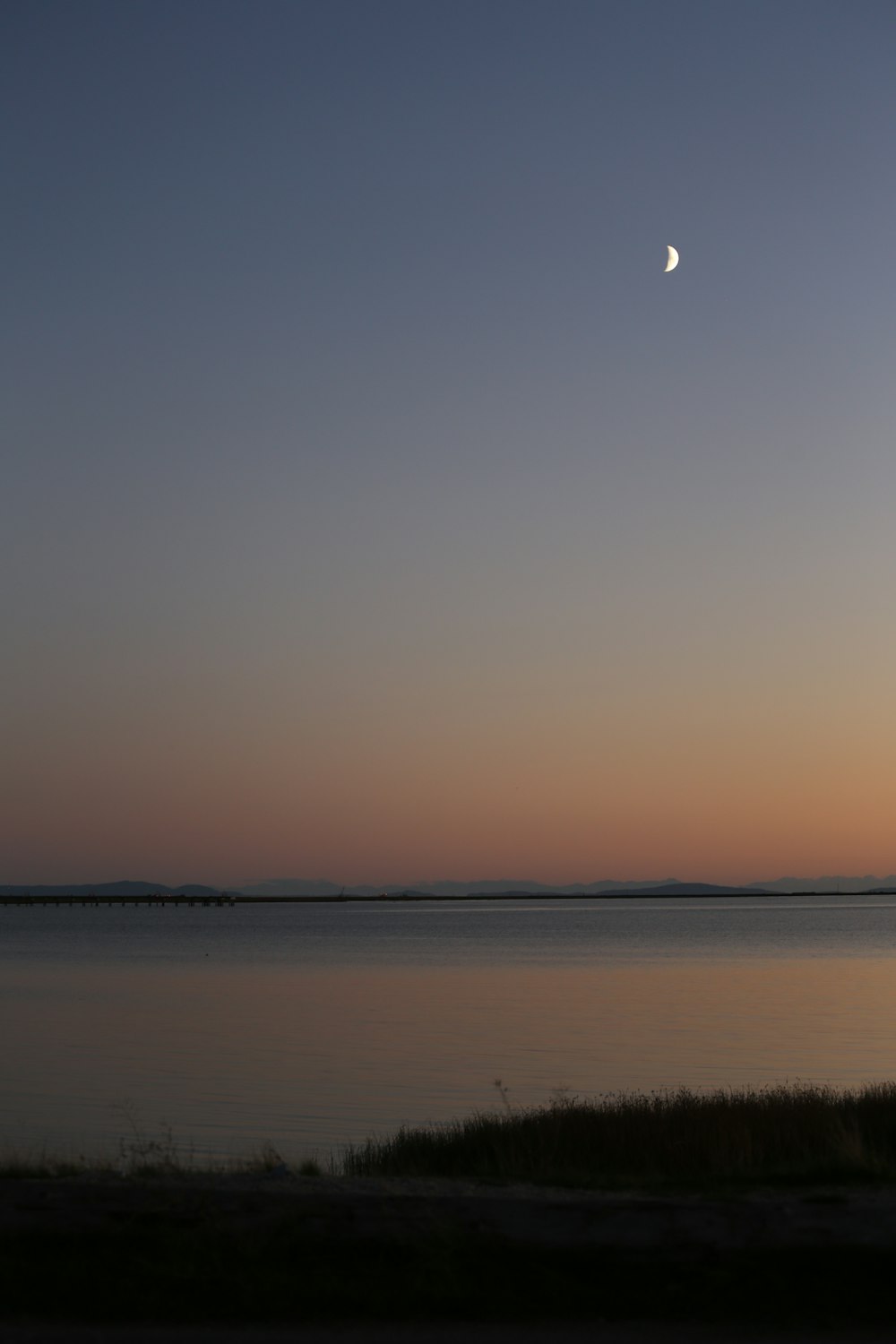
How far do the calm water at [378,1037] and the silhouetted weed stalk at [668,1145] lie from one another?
3951 millimetres

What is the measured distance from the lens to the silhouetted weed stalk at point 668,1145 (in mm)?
14102

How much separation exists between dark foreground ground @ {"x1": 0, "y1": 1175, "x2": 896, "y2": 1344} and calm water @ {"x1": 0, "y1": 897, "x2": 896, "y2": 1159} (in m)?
10.7

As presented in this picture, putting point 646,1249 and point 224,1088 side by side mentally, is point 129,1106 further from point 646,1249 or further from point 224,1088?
point 646,1249

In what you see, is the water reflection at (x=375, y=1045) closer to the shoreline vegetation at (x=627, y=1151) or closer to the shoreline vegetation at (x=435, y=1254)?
the shoreline vegetation at (x=627, y=1151)

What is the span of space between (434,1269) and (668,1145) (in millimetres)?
8544

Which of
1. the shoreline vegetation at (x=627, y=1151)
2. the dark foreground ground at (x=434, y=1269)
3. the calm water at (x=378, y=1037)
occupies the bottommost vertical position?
the calm water at (x=378, y=1037)

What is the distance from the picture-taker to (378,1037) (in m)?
39.2

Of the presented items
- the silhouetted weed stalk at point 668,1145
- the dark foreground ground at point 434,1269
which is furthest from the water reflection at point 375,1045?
the dark foreground ground at point 434,1269

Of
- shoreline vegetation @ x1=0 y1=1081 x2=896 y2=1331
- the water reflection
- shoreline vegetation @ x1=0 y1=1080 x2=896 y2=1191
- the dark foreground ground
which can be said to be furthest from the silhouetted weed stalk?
the water reflection

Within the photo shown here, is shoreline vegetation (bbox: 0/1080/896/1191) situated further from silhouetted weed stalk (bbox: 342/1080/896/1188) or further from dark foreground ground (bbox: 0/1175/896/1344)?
dark foreground ground (bbox: 0/1175/896/1344)

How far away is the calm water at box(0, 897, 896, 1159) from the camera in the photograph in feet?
84.0

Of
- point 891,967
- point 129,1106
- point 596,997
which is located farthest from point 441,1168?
point 891,967

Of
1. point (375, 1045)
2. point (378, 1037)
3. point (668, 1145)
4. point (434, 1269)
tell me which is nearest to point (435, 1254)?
point (434, 1269)

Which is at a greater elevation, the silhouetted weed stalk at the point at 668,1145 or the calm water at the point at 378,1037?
the silhouetted weed stalk at the point at 668,1145
